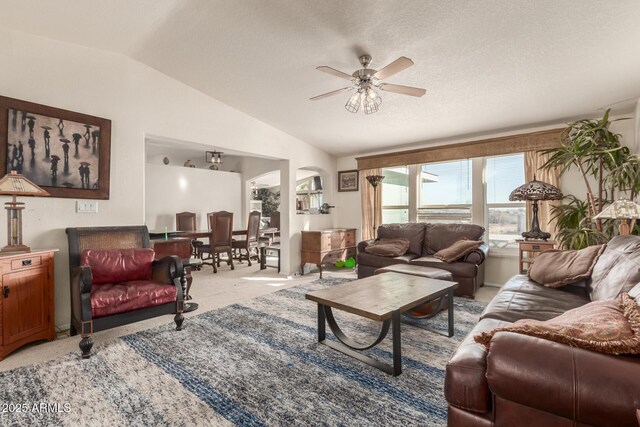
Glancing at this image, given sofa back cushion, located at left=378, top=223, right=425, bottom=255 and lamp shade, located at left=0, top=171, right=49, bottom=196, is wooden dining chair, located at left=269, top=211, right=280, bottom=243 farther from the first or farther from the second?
lamp shade, located at left=0, top=171, right=49, bottom=196

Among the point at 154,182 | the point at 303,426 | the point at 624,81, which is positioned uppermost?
the point at 624,81

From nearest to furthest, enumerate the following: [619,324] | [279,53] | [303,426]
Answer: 1. [619,324]
2. [303,426]
3. [279,53]

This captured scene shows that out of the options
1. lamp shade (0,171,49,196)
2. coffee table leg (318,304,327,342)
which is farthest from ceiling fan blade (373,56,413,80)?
lamp shade (0,171,49,196)

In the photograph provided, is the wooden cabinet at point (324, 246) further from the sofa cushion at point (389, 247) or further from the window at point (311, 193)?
the window at point (311, 193)

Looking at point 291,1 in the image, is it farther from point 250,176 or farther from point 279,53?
point 250,176

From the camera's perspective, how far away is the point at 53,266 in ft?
8.84

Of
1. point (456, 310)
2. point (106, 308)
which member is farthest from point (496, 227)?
→ point (106, 308)

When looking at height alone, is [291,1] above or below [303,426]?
above

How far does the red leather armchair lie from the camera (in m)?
2.33

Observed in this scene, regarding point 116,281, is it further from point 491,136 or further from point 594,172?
point 594,172

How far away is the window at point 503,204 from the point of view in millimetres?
4387

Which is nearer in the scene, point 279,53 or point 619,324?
point 619,324

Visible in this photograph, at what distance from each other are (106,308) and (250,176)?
6326 millimetres

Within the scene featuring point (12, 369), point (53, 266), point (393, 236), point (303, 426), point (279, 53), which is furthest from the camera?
point (393, 236)
